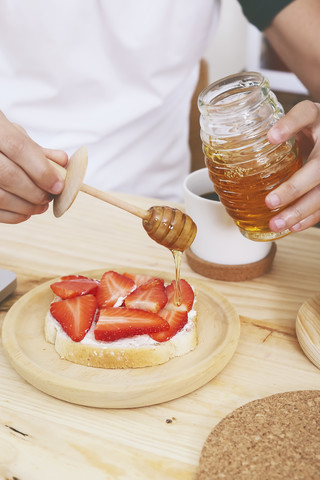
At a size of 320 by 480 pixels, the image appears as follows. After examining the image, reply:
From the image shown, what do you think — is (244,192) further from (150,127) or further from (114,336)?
(150,127)

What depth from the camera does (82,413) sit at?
82 centimetres

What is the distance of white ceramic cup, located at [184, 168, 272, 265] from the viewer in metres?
1.10

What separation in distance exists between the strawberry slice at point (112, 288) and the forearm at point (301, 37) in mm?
843

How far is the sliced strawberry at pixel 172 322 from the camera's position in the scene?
0.90m

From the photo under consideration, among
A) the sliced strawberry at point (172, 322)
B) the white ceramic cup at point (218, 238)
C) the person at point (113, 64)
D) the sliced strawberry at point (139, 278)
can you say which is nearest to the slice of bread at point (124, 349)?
the sliced strawberry at point (172, 322)

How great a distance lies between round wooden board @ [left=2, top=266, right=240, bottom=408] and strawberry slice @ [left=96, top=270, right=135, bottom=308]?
111mm

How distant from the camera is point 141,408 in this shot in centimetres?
84

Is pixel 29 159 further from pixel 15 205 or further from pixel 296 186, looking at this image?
pixel 296 186

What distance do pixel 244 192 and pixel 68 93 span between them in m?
0.79

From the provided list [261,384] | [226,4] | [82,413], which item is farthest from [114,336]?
[226,4]

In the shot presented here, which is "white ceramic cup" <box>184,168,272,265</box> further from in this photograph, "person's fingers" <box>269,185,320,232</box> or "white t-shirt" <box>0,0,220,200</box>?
"white t-shirt" <box>0,0,220,200</box>

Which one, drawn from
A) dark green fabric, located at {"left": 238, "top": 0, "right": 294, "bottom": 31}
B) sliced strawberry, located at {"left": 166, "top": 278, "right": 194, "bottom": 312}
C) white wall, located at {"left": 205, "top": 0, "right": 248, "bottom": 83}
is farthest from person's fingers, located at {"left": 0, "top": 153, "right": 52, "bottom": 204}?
white wall, located at {"left": 205, "top": 0, "right": 248, "bottom": 83}

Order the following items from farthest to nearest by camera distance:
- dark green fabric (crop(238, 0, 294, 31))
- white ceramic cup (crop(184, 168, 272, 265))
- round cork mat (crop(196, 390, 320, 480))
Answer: dark green fabric (crop(238, 0, 294, 31)) < white ceramic cup (crop(184, 168, 272, 265)) < round cork mat (crop(196, 390, 320, 480))

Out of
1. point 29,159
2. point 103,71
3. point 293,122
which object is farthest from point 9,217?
point 103,71
